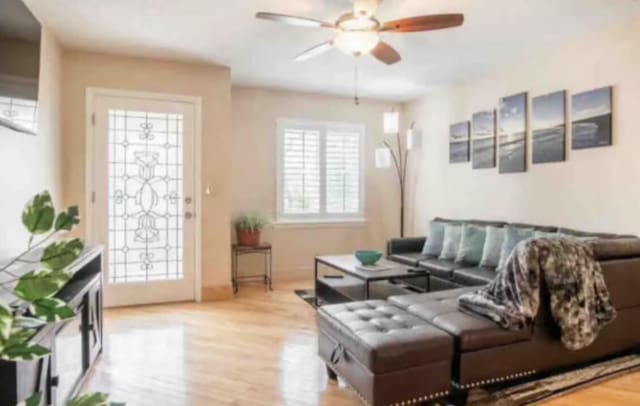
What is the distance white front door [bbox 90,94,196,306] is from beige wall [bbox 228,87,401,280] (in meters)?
0.98

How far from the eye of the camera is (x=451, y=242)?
4.54m

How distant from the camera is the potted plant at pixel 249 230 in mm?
4988

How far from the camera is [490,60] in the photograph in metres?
4.18

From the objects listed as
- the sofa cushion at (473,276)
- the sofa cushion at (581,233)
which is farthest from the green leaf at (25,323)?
the sofa cushion at (581,233)

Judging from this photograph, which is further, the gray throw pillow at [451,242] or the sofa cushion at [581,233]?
the gray throw pillow at [451,242]

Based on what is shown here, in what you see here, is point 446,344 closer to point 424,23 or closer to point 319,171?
point 424,23

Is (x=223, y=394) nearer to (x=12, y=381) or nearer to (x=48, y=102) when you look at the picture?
(x=12, y=381)

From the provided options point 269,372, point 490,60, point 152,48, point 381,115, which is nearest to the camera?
point 269,372

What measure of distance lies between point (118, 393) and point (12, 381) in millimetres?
1199

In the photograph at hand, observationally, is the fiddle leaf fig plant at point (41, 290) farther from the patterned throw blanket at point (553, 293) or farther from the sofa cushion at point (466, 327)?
the patterned throw blanket at point (553, 293)

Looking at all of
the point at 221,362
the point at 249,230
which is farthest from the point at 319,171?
the point at 221,362

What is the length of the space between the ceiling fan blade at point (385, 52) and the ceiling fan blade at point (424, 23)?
0.33m

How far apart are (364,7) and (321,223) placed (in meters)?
3.48

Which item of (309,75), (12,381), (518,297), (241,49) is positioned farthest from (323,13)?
(12,381)
